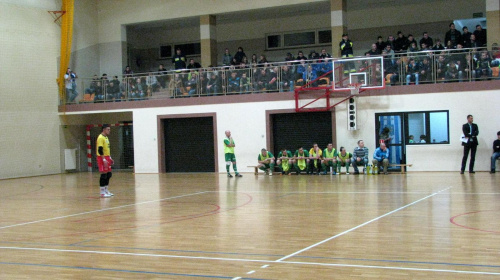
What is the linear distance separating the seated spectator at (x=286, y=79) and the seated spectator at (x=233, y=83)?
210 cm

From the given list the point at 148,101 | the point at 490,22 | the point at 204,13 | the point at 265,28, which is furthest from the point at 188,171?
the point at 490,22

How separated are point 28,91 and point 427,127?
60.4 feet

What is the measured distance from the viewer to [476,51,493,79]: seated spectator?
21927mm

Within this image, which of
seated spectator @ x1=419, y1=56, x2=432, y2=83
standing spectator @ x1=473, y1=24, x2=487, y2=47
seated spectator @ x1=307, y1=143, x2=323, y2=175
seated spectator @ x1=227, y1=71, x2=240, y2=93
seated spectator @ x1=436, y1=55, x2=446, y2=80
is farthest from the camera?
seated spectator @ x1=227, y1=71, x2=240, y2=93

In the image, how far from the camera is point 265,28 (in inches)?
1308

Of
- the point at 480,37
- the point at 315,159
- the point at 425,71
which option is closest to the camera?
Answer: the point at 425,71

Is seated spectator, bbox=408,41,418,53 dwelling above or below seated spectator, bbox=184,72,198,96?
above

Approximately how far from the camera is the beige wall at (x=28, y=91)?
87.4ft

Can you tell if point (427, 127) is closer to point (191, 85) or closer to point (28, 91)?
point (191, 85)

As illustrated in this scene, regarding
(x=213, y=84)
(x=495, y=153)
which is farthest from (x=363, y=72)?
(x=213, y=84)

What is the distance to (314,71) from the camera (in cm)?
2431

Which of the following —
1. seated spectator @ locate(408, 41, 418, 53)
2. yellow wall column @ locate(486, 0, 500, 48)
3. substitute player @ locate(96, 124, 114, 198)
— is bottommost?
substitute player @ locate(96, 124, 114, 198)

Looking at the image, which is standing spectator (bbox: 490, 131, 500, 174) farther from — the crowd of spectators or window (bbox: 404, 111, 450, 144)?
the crowd of spectators

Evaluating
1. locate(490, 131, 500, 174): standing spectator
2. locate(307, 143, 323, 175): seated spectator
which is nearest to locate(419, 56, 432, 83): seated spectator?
locate(490, 131, 500, 174): standing spectator
